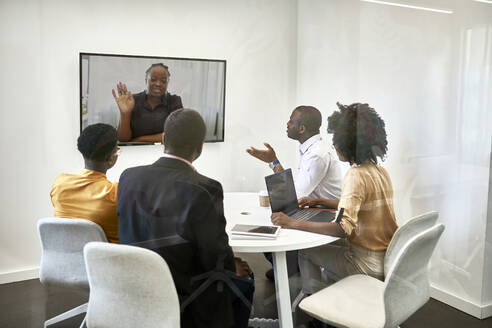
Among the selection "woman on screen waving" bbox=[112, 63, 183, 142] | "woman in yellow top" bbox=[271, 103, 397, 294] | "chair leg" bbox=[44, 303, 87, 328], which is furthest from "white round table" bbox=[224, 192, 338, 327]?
"chair leg" bbox=[44, 303, 87, 328]

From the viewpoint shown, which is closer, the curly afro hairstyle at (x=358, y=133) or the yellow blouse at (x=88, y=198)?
the yellow blouse at (x=88, y=198)

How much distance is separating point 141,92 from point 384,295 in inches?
54.1

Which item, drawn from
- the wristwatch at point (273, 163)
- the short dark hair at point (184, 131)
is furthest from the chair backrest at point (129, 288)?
the wristwatch at point (273, 163)

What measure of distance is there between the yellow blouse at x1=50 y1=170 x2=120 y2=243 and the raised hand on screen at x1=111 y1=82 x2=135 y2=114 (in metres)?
0.27

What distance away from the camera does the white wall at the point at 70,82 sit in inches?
68.4

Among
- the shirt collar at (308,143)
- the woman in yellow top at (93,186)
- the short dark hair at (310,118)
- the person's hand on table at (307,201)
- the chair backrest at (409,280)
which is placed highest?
the short dark hair at (310,118)

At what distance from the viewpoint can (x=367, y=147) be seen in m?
2.13

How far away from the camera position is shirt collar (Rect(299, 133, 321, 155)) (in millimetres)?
2064

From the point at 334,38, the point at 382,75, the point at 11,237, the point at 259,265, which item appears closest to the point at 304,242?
the point at 259,265

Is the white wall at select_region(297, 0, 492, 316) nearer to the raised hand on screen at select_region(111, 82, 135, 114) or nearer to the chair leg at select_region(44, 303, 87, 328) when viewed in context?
the raised hand on screen at select_region(111, 82, 135, 114)

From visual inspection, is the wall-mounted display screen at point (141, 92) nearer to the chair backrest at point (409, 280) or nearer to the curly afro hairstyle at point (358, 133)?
the curly afro hairstyle at point (358, 133)

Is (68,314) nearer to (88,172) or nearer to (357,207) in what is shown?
(88,172)

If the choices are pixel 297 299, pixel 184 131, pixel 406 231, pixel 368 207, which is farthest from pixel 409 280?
pixel 184 131

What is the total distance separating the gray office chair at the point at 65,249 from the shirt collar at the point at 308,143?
0.93 metres
